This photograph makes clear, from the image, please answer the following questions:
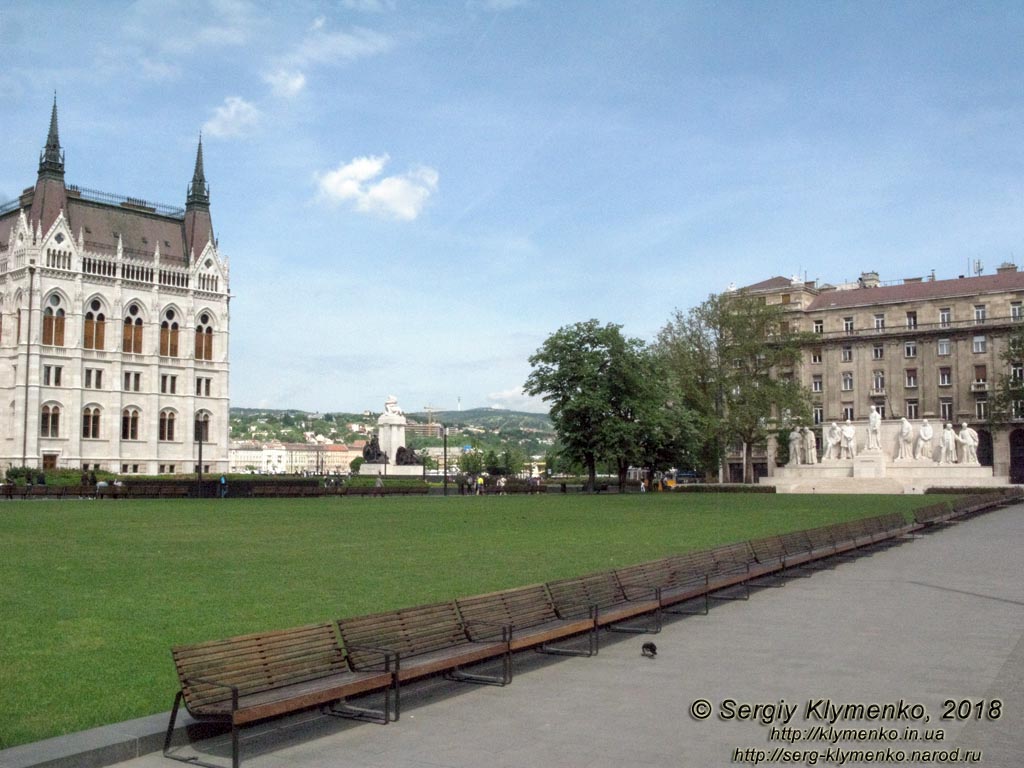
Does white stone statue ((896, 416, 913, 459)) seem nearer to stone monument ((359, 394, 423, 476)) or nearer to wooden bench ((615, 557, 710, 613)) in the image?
stone monument ((359, 394, 423, 476))

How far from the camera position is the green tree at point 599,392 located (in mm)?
60531

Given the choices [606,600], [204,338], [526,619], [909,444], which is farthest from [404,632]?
[204,338]

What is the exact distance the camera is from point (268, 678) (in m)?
7.60

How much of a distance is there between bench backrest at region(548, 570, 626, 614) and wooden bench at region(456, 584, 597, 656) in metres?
0.17

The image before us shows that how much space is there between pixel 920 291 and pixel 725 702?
88915 mm

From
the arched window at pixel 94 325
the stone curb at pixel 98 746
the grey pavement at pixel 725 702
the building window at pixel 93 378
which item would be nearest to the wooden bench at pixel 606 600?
the grey pavement at pixel 725 702

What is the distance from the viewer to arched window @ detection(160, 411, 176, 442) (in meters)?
91.8

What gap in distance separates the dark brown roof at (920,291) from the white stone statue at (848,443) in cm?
2861

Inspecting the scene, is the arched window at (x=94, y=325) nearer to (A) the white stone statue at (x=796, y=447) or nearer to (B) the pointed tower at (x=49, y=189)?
(B) the pointed tower at (x=49, y=189)

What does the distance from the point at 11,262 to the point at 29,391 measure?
12.1m

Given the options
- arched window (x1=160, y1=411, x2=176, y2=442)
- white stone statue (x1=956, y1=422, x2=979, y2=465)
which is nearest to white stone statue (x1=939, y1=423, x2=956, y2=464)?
white stone statue (x1=956, y1=422, x2=979, y2=465)

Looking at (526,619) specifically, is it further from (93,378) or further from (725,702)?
(93,378)

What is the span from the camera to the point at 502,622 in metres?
10.3

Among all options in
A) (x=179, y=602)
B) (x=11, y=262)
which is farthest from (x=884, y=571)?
(x=11, y=262)
